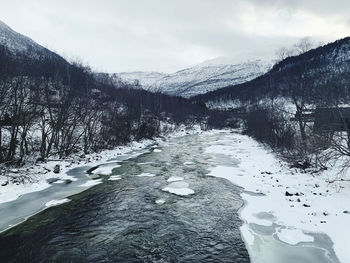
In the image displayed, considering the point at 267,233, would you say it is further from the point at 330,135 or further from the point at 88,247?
the point at 330,135

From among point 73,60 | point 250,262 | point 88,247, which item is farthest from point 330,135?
point 73,60

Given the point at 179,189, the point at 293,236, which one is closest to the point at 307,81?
the point at 179,189

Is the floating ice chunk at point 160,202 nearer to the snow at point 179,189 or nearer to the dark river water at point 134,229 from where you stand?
the dark river water at point 134,229

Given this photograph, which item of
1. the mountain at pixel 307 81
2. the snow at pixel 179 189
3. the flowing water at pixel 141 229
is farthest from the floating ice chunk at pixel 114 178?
the mountain at pixel 307 81

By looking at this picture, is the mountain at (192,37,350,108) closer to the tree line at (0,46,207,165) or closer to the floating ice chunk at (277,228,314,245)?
the floating ice chunk at (277,228,314,245)

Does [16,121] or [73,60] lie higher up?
[73,60]

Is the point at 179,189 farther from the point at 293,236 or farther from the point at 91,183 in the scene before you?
the point at 293,236
